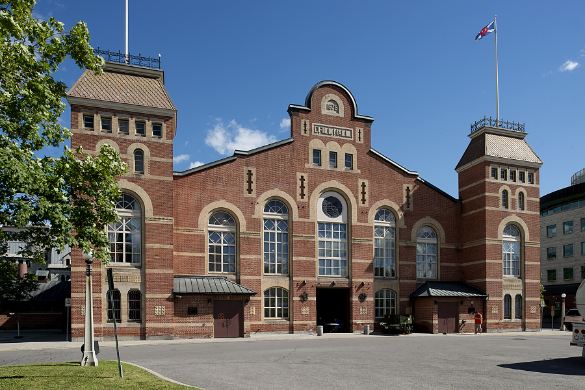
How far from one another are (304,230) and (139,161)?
37.9ft

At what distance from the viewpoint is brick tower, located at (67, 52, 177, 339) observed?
89.6 feet

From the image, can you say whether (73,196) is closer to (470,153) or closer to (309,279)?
(309,279)

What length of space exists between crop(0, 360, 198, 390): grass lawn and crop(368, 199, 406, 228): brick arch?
73.9ft

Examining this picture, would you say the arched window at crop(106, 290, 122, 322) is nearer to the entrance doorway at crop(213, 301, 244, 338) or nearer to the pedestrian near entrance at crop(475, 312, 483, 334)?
the entrance doorway at crop(213, 301, 244, 338)

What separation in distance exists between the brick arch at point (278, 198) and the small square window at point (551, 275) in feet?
149

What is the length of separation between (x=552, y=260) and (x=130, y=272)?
5585cm

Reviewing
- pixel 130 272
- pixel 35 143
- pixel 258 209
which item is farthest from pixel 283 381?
pixel 258 209

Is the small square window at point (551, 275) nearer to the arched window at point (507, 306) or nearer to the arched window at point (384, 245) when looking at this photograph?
the arched window at point (507, 306)

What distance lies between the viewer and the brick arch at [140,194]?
28.1 metres

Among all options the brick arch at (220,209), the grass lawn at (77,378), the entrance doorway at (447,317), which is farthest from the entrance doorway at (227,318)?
the entrance doorway at (447,317)

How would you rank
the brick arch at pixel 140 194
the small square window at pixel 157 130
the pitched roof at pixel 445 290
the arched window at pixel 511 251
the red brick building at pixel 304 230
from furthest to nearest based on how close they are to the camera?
the arched window at pixel 511 251 < the pitched roof at pixel 445 290 < the small square window at pixel 157 130 < the red brick building at pixel 304 230 < the brick arch at pixel 140 194

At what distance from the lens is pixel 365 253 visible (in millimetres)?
34438

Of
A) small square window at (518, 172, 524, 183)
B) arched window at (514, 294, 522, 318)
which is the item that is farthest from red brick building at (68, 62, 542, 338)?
arched window at (514, 294, 522, 318)

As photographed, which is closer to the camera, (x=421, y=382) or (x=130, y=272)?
(x=421, y=382)
